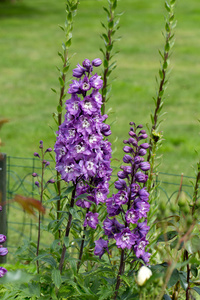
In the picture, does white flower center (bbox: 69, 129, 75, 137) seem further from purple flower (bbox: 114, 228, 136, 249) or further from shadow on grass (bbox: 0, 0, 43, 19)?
shadow on grass (bbox: 0, 0, 43, 19)

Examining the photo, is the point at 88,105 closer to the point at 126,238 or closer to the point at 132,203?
the point at 132,203

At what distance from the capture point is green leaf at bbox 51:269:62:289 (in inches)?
101

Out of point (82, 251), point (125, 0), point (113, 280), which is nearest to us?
point (113, 280)

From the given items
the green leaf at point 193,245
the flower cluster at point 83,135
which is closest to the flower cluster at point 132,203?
the flower cluster at point 83,135

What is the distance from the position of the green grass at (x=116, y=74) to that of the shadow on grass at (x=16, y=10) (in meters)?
0.04

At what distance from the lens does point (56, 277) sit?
2600mm

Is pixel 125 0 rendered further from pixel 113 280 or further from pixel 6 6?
pixel 113 280

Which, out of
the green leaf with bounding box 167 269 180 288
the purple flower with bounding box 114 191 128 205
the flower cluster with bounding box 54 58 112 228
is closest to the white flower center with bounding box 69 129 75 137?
the flower cluster with bounding box 54 58 112 228

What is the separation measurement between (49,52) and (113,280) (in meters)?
12.2

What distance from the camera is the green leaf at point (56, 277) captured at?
2.56m

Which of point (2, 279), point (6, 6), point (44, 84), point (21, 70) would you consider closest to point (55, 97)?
→ point (44, 84)

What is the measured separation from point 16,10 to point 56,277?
20372 mm

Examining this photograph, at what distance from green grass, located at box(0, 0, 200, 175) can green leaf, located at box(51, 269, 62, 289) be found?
1290 mm

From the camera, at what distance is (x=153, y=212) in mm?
3014
